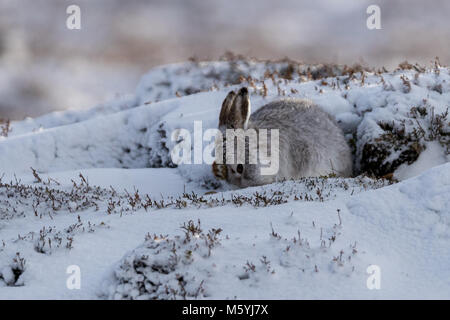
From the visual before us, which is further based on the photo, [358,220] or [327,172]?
[327,172]

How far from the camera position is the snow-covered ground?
5.01 meters

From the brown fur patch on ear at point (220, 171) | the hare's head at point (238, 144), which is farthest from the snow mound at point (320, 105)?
the hare's head at point (238, 144)

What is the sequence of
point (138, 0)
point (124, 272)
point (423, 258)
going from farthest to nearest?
point (138, 0) < point (423, 258) < point (124, 272)

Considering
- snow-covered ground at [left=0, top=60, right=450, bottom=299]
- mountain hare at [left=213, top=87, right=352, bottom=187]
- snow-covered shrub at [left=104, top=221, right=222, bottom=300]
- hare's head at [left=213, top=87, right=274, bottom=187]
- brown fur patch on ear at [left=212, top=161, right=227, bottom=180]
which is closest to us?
snow-covered shrub at [left=104, top=221, right=222, bottom=300]

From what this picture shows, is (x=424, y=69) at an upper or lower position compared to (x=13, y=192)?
upper

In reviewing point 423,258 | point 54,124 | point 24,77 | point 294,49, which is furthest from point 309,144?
point 24,77

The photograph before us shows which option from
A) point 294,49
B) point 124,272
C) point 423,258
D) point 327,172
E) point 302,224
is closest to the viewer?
Answer: point 124,272

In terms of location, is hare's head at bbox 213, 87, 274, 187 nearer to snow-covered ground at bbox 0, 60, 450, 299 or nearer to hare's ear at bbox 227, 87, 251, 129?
hare's ear at bbox 227, 87, 251, 129

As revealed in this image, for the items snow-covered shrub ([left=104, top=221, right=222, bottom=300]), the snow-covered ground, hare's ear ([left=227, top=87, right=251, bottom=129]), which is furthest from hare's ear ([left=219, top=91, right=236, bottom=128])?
snow-covered shrub ([left=104, top=221, right=222, bottom=300])

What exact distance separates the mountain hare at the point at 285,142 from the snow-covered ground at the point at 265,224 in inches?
29.5

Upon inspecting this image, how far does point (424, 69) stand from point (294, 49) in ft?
43.4

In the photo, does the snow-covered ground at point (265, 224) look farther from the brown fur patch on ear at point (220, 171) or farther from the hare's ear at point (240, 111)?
the hare's ear at point (240, 111)

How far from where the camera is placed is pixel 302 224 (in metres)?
6.16
